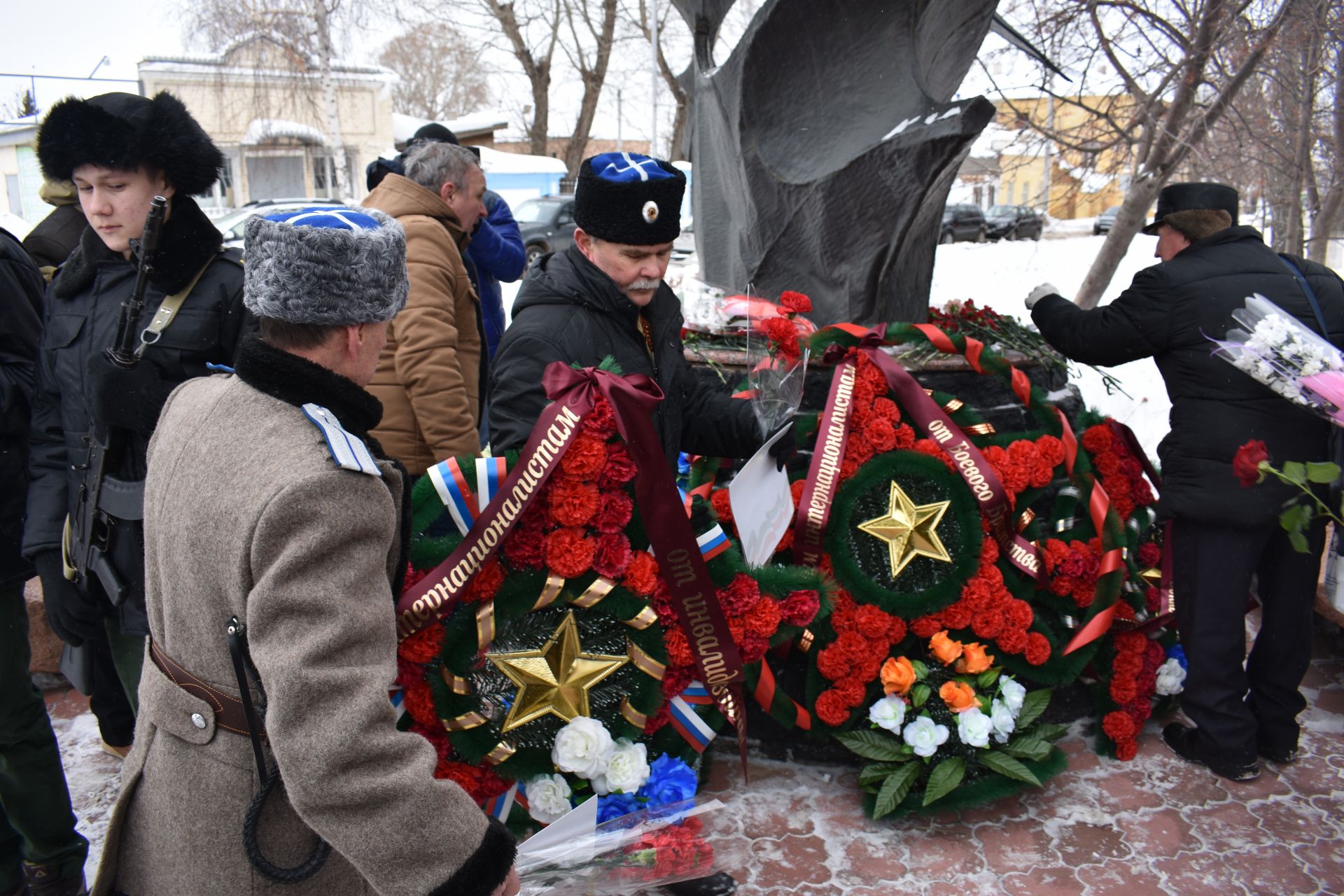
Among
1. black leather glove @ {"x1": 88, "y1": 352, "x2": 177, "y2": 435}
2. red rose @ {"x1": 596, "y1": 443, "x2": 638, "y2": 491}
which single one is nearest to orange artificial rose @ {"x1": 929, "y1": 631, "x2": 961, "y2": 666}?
red rose @ {"x1": 596, "y1": 443, "x2": 638, "y2": 491}

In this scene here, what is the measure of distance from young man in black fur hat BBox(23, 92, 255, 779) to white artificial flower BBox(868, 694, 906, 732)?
2.05 m

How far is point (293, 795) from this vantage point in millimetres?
1267

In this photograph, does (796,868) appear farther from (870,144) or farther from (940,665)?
(870,144)

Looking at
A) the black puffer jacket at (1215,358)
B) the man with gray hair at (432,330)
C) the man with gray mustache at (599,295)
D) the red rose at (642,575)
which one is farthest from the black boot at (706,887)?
the black puffer jacket at (1215,358)

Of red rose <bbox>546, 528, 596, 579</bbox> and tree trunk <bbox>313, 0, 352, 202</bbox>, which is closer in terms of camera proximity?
red rose <bbox>546, 528, 596, 579</bbox>

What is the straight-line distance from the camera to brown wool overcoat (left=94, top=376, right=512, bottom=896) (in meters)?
1.26

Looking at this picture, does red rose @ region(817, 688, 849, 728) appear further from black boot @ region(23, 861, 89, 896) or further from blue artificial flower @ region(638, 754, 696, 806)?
black boot @ region(23, 861, 89, 896)

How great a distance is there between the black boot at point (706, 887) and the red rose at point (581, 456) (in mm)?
1164

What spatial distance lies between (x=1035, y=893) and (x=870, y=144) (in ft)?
8.44

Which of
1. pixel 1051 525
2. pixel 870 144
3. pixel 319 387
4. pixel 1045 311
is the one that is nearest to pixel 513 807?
pixel 319 387

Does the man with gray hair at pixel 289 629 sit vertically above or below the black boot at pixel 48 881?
above

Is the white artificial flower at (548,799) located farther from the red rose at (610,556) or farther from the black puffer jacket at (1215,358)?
the black puffer jacket at (1215,358)

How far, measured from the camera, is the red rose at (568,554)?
7.80ft

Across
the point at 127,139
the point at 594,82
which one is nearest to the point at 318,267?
the point at 127,139
